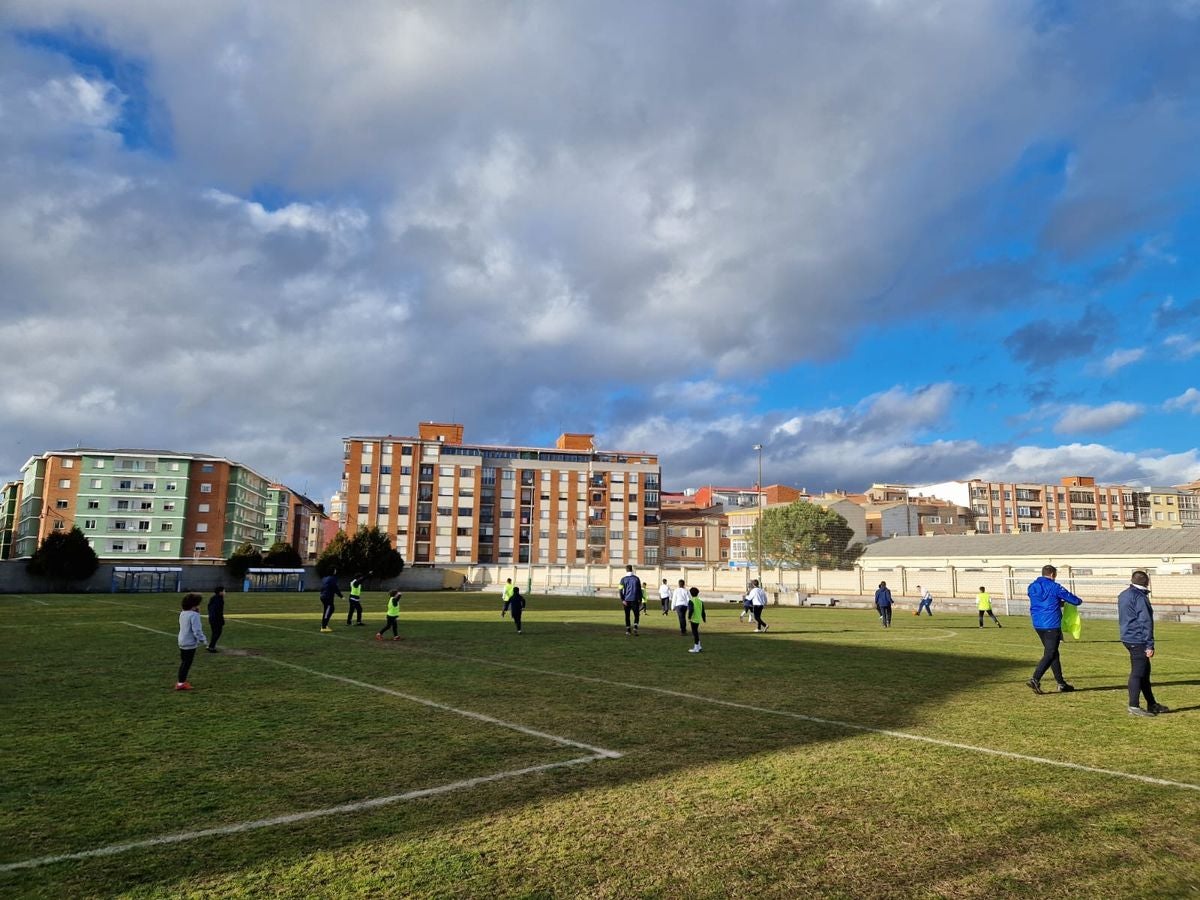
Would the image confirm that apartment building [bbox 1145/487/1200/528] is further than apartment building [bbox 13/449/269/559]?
Yes

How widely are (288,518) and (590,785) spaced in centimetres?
16519

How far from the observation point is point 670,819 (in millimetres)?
6438

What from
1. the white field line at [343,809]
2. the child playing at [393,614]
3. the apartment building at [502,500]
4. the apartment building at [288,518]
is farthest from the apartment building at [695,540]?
the white field line at [343,809]

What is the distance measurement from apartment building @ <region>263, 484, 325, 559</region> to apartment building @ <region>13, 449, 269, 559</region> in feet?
106

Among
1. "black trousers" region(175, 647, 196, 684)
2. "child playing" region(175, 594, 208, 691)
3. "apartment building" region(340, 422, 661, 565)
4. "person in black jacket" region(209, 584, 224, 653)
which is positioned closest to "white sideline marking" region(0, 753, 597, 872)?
"child playing" region(175, 594, 208, 691)

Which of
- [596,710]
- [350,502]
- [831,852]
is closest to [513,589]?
[596,710]

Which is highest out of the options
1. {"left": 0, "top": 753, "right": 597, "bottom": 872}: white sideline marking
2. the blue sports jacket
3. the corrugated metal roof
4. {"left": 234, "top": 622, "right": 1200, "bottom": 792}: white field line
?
the corrugated metal roof

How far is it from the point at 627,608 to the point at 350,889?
20987 millimetres

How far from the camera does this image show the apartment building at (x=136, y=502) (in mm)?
104625

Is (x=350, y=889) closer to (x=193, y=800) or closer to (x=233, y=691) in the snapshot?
(x=193, y=800)


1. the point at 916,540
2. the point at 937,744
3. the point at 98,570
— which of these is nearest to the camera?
the point at 937,744

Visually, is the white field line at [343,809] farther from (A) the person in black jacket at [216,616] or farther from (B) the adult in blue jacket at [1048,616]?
(A) the person in black jacket at [216,616]

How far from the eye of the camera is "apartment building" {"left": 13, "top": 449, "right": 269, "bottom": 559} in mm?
104625

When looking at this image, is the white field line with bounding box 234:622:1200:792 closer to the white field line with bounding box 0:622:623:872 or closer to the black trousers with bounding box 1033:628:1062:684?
the white field line with bounding box 0:622:623:872
